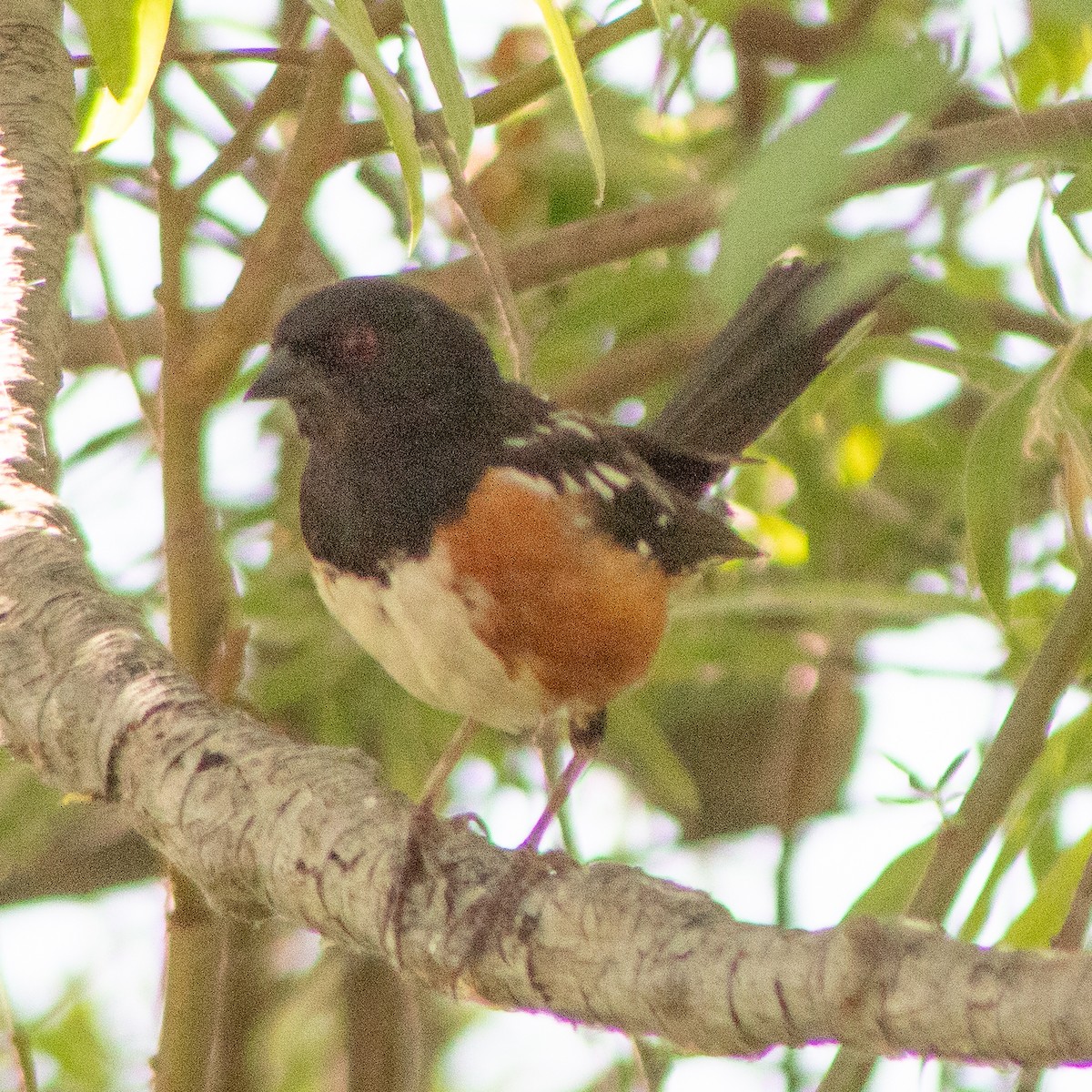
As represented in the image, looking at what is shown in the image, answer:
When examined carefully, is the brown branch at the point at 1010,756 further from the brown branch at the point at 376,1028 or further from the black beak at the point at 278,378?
the brown branch at the point at 376,1028

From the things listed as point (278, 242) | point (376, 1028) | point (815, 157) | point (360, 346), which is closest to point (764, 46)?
point (360, 346)

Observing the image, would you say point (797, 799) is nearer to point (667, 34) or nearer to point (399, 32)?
point (399, 32)

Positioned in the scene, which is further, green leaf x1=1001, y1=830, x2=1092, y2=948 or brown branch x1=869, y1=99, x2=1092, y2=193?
green leaf x1=1001, y1=830, x2=1092, y2=948

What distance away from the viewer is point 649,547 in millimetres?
2045

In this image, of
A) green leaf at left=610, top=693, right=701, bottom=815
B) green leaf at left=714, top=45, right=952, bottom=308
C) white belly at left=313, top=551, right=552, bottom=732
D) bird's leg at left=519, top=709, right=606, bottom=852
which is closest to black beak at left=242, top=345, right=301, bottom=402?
white belly at left=313, top=551, right=552, bottom=732

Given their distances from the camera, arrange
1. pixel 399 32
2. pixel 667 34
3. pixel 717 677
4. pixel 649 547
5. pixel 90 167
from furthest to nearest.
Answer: pixel 717 677, pixel 90 167, pixel 649 547, pixel 399 32, pixel 667 34

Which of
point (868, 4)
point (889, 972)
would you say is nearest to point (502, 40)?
point (868, 4)

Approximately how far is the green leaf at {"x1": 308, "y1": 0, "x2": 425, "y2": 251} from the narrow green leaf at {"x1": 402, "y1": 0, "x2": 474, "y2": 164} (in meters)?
0.03

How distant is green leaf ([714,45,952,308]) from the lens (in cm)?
67

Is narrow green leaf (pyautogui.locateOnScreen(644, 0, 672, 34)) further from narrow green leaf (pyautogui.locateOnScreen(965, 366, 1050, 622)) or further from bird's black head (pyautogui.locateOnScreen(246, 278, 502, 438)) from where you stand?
bird's black head (pyautogui.locateOnScreen(246, 278, 502, 438))

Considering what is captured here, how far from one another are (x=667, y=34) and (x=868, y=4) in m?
1.26

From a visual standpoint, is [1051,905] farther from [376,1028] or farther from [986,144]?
[376,1028]

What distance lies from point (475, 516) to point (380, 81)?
92 centimetres

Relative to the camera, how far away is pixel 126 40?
1.05 metres
